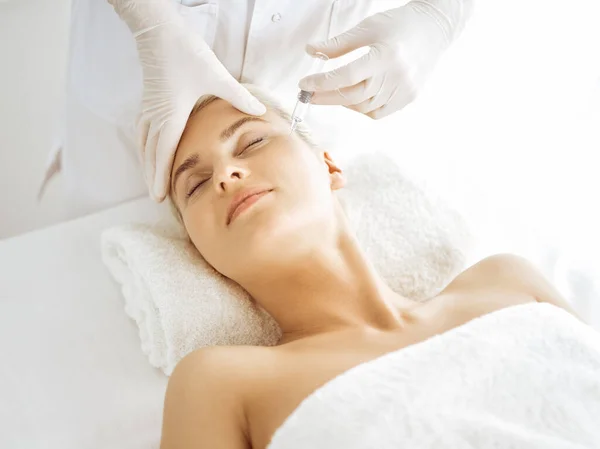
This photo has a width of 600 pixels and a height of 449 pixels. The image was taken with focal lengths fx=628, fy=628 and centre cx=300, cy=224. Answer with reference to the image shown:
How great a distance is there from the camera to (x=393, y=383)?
1089mm

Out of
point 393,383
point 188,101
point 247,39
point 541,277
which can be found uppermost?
point 247,39

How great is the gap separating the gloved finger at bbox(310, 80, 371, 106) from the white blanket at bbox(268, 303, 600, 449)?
1.96 feet

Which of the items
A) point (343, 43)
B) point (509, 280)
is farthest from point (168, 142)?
point (509, 280)

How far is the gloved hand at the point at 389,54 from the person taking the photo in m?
1.42

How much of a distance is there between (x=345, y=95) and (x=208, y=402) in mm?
763

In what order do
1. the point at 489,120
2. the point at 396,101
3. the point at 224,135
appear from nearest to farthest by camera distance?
1. the point at 224,135
2. the point at 396,101
3. the point at 489,120

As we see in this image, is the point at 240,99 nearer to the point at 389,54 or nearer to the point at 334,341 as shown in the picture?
the point at 389,54

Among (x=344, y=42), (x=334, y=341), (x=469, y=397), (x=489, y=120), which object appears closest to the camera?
(x=469, y=397)

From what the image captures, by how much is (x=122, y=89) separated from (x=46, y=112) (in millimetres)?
738

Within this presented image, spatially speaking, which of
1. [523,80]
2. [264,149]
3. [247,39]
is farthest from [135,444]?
[523,80]

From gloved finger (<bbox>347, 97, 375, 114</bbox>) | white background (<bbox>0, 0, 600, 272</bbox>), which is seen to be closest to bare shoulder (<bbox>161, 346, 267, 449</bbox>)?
gloved finger (<bbox>347, 97, 375, 114</bbox>)

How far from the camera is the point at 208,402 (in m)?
1.09

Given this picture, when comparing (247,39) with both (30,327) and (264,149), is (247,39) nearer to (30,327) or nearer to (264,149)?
(264,149)

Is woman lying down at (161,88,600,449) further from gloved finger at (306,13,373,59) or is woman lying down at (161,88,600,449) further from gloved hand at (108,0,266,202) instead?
gloved finger at (306,13,373,59)
